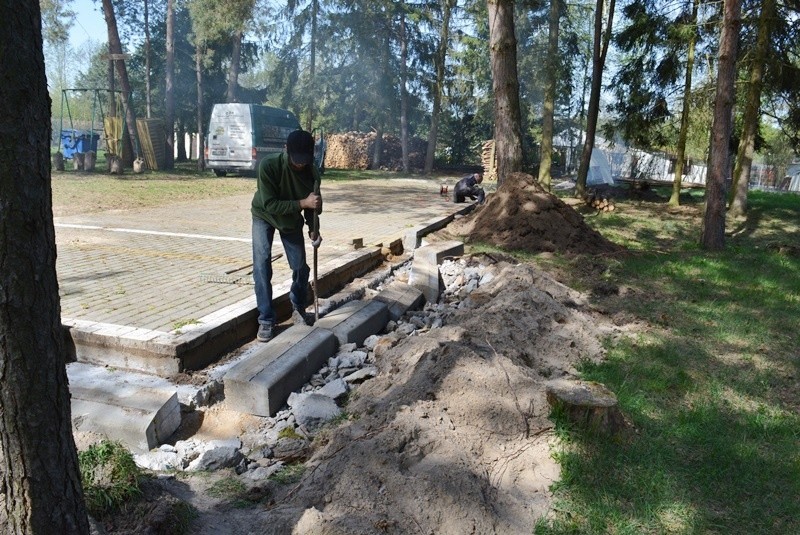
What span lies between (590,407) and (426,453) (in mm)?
935

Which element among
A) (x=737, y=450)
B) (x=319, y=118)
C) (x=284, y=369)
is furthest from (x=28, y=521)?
(x=319, y=118)

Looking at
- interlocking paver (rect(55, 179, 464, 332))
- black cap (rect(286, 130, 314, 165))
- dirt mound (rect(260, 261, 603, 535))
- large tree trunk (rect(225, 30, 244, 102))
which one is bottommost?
dirt mound (rect(260, 261, 603, 535))

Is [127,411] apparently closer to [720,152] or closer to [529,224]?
[529,224]

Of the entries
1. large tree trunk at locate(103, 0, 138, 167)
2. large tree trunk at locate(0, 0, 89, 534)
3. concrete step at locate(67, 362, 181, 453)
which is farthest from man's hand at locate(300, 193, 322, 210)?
large tree trunk at locate(103, 0, 138, 167)

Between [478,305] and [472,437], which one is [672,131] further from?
[472,437]

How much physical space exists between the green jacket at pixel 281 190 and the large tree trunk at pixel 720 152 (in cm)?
722

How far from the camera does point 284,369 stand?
4359mm

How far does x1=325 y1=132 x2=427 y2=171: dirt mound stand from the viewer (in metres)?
35.4

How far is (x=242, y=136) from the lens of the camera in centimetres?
2058

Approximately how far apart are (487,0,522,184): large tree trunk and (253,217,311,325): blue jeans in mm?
7477

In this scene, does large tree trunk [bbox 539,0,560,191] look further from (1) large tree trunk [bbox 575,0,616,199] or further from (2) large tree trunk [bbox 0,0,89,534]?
(2) large tree trunk [bbox 0,0,89,534]

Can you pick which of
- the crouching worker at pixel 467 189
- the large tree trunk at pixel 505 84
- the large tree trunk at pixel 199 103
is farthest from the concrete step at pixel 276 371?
the large tree trunk at pixel 199 103

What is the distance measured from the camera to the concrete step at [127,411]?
374 centimetres

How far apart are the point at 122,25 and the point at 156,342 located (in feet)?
124
